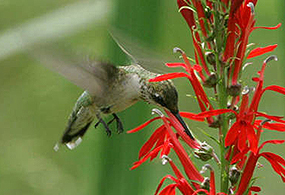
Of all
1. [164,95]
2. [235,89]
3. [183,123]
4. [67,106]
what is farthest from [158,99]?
[67,106]

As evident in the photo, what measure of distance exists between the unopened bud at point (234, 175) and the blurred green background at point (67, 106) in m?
0.33

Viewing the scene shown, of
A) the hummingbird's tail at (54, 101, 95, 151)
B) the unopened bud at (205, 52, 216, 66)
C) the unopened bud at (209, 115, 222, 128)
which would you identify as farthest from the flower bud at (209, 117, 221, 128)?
the hummingbird's tail at (54, 101, 95, 151)

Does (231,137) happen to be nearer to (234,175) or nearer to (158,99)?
(234,175)

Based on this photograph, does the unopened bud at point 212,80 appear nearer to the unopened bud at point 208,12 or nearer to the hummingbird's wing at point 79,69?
the unopened bud at point 208,12

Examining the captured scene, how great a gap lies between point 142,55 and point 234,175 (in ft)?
→ 1.42

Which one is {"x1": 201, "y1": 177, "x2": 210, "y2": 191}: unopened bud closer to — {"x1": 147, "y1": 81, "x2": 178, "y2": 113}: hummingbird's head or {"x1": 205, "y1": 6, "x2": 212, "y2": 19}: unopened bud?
{"x1": 147, "y1": 81, "x2": 178, "y2": 113}: hummingbird's head

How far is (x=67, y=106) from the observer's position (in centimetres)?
256

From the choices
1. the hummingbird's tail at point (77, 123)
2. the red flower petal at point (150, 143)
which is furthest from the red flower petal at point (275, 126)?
the hummingbird's tail at point (77, 123)

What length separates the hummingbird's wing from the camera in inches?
40.8

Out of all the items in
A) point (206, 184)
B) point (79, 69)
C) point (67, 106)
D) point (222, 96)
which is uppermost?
point (79, 69)

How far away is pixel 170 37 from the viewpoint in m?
2.56

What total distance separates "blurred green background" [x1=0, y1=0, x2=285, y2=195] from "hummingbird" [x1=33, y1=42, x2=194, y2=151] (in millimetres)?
48

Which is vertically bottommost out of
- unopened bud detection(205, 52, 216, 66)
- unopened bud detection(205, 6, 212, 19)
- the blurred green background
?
the blurred green background

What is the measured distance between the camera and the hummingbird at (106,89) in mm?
1089
